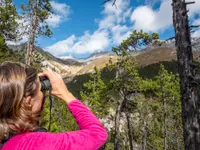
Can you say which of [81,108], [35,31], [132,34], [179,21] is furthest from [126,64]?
[81,108]

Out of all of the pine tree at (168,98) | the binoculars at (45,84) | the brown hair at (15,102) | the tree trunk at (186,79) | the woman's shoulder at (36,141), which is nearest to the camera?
the woman's shoulder at (36,141)

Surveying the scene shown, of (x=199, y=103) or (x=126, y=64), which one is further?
(x=126, y=64)

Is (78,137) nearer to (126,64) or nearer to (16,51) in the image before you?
(16,51)

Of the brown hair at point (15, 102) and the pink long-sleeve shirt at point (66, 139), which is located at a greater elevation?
the brown hair at point (15, 102)

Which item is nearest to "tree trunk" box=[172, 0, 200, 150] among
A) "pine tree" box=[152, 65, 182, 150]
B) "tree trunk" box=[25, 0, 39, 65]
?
"tree trunk" box=[25, 0, 39, 65]

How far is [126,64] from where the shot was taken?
25.4 metres

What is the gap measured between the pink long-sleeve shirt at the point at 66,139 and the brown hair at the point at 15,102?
8 cm

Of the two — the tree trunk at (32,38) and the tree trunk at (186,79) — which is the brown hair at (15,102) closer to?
the tree trunk at (186,79)

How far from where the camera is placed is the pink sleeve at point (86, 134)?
5.10 ft

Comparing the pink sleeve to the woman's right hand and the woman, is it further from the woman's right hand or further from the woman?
the woman's right hand

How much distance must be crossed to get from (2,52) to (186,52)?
1734 centimetres

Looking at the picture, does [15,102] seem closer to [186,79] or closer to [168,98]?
Result: [186,79]

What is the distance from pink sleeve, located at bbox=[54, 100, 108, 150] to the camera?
5.10 ft

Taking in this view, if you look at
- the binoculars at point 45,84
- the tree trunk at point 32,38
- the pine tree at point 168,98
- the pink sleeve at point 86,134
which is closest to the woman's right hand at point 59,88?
the binoculars at point 45,84
